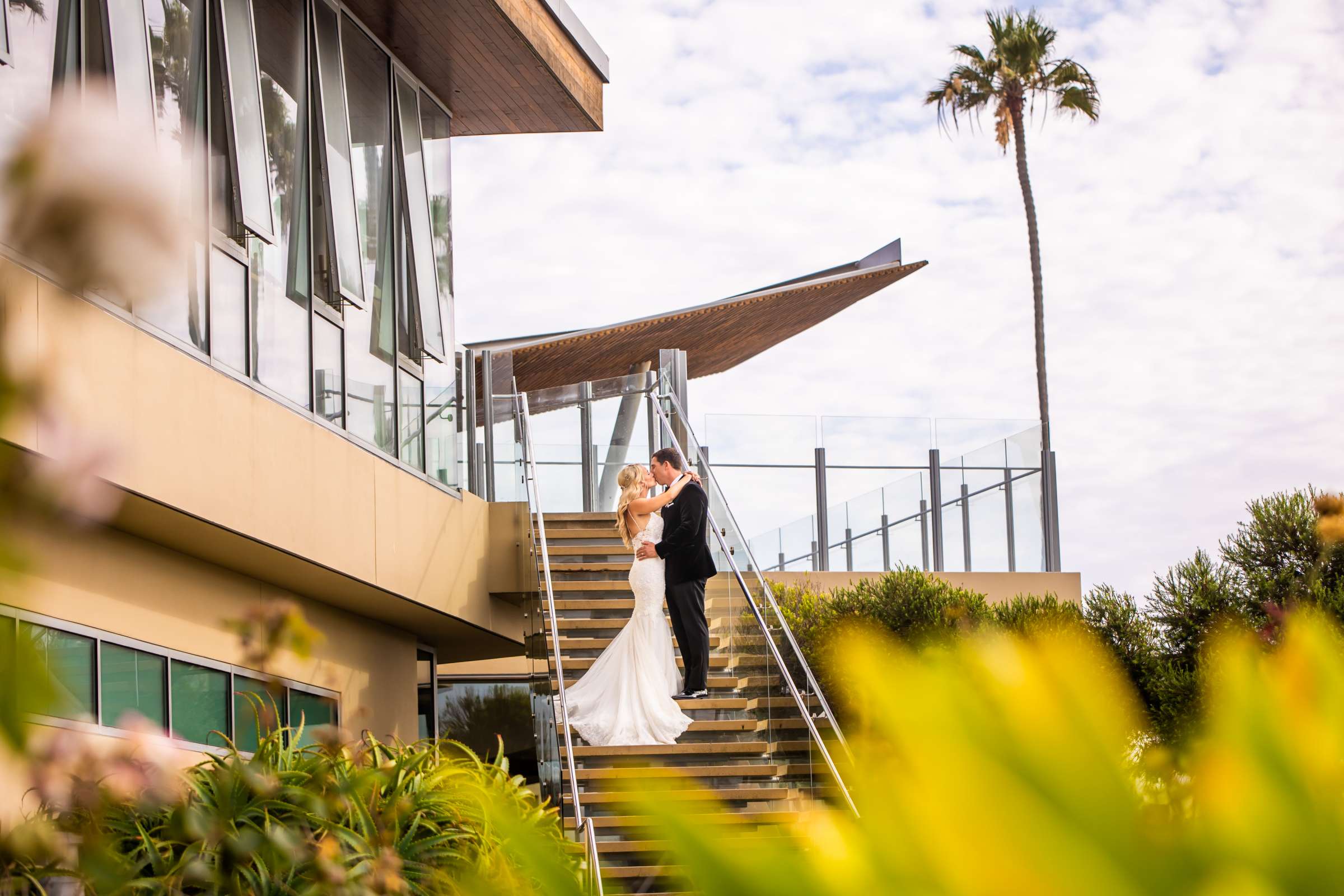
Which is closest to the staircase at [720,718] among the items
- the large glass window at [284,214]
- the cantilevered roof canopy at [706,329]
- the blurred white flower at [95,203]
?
the large glass window at [284,214]

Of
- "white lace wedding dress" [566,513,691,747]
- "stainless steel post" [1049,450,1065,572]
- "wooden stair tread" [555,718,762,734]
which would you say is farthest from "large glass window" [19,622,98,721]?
"stainless steel post" [1049,450,1065,572]

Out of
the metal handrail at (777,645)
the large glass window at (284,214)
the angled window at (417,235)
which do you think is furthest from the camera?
the angled window at (417,235)

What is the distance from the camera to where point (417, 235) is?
576 inches

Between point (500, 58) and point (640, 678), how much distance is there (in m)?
6.52

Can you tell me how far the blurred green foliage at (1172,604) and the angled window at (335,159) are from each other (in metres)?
6.06

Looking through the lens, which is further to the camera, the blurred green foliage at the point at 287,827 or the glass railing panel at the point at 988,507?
the glass railing panel at the point at 988,507

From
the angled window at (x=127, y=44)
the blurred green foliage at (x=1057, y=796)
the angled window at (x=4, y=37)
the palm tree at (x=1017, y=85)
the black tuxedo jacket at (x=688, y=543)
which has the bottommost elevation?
the blurred green foliage at (x=1057, y=796)

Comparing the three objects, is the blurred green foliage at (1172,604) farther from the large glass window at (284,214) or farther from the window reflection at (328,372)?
the large glass window at (284,214)

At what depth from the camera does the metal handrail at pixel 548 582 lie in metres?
9.73

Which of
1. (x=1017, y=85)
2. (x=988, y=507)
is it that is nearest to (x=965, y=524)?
(x=988, y=507)

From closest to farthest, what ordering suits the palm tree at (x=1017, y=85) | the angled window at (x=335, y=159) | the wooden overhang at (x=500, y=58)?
the angled window at (x=335, y=159) < the wooden overhang at (x=500, y=58) < the palm tree at (x=1017, y=85)

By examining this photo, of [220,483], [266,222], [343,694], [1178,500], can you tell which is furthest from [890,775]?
[343,694]

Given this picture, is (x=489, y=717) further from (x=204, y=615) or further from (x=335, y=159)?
(x=204, y=615)

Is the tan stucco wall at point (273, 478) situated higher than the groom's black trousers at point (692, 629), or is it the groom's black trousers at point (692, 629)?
the tan stucco wall at point (273, 478)
